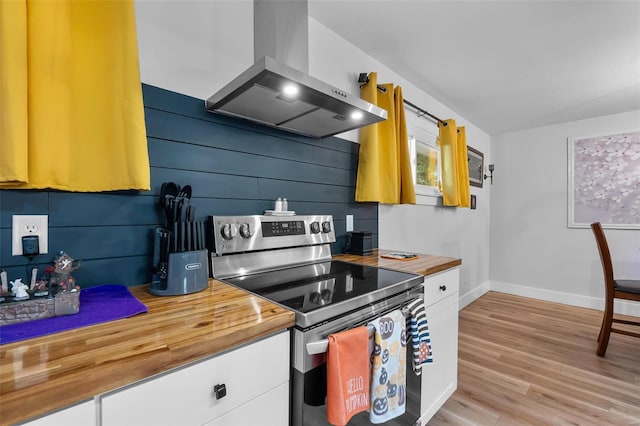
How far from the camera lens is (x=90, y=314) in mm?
778

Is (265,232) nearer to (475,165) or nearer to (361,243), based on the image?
(361,243)

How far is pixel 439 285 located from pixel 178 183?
1398 millimetres

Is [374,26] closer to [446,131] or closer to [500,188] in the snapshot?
[446,131]

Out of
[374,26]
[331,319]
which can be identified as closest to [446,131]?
[374,26]

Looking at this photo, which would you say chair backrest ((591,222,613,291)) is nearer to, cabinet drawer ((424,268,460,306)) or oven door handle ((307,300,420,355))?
cabinet drawer ((424,268,460,306))

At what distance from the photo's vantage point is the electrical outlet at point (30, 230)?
0.88m

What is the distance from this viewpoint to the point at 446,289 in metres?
1.64

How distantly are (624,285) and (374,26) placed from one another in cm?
296

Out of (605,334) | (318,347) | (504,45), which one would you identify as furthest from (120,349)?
(605,334)

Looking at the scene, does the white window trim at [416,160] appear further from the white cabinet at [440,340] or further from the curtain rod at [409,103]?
the white cabinet at [440,340]

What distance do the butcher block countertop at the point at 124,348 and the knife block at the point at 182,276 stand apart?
31mm

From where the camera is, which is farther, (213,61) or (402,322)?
(213,61)

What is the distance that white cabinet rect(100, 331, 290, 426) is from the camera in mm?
588

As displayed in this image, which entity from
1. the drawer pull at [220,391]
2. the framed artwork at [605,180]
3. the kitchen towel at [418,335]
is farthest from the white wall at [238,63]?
the framed artwork at [605,180]
